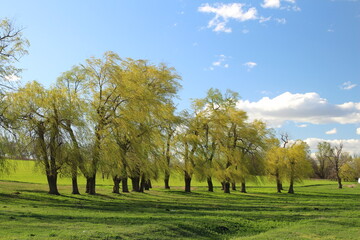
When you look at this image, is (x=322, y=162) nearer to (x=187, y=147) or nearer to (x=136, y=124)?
(x=187, y=147)

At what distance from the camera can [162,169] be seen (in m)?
35.2

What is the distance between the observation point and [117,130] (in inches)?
1186

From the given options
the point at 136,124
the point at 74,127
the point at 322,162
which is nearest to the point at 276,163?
the point at 136,124

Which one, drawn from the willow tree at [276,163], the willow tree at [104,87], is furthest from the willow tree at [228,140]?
the willow tree at [104,87]

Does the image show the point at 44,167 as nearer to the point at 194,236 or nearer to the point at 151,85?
the point at 151,85

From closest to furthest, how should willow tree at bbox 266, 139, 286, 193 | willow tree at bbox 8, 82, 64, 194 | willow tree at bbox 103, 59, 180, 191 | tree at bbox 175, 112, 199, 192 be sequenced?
willow tree at bbox 8, 82, 64, 194 → willow tree at bbox 103, 59, 180, 191 → tree at bbox 175, 112, 199, 192 → willow tree at bbox 266, 139, 286, 193

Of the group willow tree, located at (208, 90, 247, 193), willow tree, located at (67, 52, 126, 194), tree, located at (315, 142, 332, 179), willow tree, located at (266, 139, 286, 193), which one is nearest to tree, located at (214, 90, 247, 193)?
willow tree, located at (208, 90, 247, 193)

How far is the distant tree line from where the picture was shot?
2628 centimetres

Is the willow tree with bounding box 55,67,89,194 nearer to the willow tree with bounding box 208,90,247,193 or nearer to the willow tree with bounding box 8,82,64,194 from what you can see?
the willow tree with bounding box 8,82,64,194

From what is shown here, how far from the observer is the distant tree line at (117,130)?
1035 inches

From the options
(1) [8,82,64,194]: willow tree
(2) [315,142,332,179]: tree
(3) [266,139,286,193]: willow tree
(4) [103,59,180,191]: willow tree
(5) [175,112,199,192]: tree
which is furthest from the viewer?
(2) [315,142,332,179]: tree

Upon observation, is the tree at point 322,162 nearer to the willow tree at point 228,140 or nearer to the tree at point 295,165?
the tree at point 295,165

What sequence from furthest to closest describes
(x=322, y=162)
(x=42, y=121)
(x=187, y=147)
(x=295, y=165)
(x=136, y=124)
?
(x=322, y=162)
(x=295, y=165)
(x=187, y=147)
(x=136, y=124)
(x=42, y=121)

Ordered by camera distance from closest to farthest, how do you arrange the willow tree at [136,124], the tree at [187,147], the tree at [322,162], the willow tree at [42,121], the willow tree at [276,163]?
1. the willow tree at [42,121]
2. the willow tree at [136,124]
3. the tree at [187,147]
4. the willow tree at [276,163]
5. the tree at [322,162]
